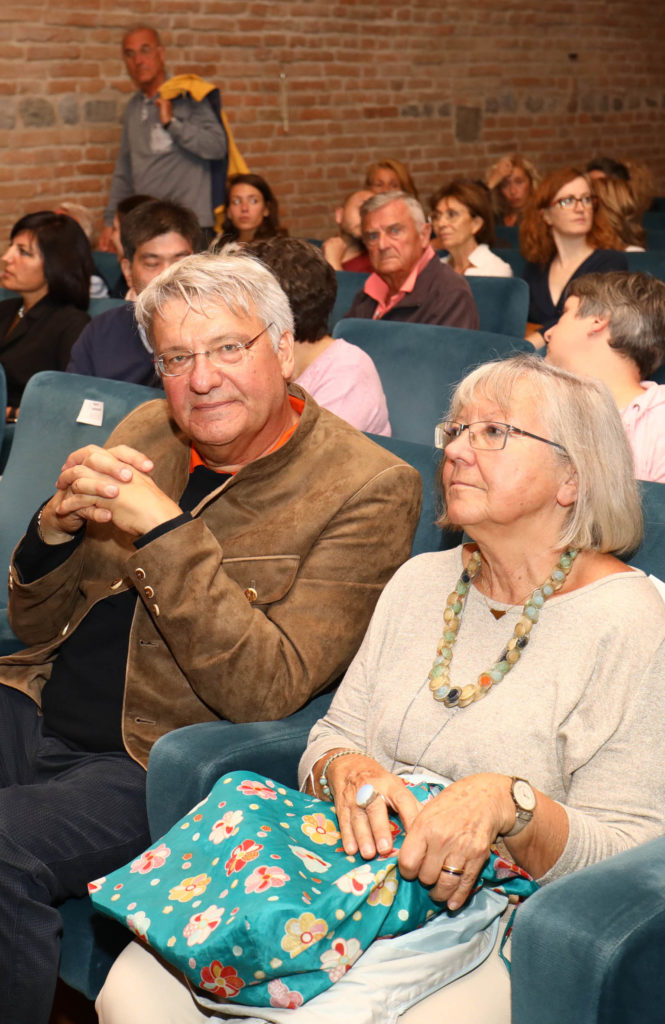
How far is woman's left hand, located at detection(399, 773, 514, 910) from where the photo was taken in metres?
1.32

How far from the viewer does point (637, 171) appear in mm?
6375

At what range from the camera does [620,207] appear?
16.2ft

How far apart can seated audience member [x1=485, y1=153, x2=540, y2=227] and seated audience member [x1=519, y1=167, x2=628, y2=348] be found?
2.32m

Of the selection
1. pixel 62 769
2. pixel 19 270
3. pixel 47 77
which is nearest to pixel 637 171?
pixel 47 77

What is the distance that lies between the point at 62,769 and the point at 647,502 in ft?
3.39

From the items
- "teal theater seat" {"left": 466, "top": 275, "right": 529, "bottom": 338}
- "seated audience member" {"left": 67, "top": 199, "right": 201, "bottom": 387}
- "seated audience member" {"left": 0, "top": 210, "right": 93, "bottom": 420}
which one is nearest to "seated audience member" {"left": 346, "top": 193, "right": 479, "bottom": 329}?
"teal theater seat" {"left": 466, "top": 275, "right": 529, "bottom": 338}

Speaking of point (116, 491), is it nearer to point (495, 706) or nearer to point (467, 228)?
point (495, 706)

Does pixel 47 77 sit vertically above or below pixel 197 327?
above

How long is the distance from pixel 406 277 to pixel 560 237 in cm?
98

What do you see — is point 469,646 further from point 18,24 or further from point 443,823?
point 18,24

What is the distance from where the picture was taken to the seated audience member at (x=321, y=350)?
2.80 m

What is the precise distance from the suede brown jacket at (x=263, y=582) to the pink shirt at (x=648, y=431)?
55cm

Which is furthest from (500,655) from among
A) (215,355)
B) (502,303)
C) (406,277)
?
(406,277)

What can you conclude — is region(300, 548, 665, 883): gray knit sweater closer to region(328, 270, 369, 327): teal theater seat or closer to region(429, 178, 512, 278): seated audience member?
region(328, 270, 369, 327): teal theater seat
